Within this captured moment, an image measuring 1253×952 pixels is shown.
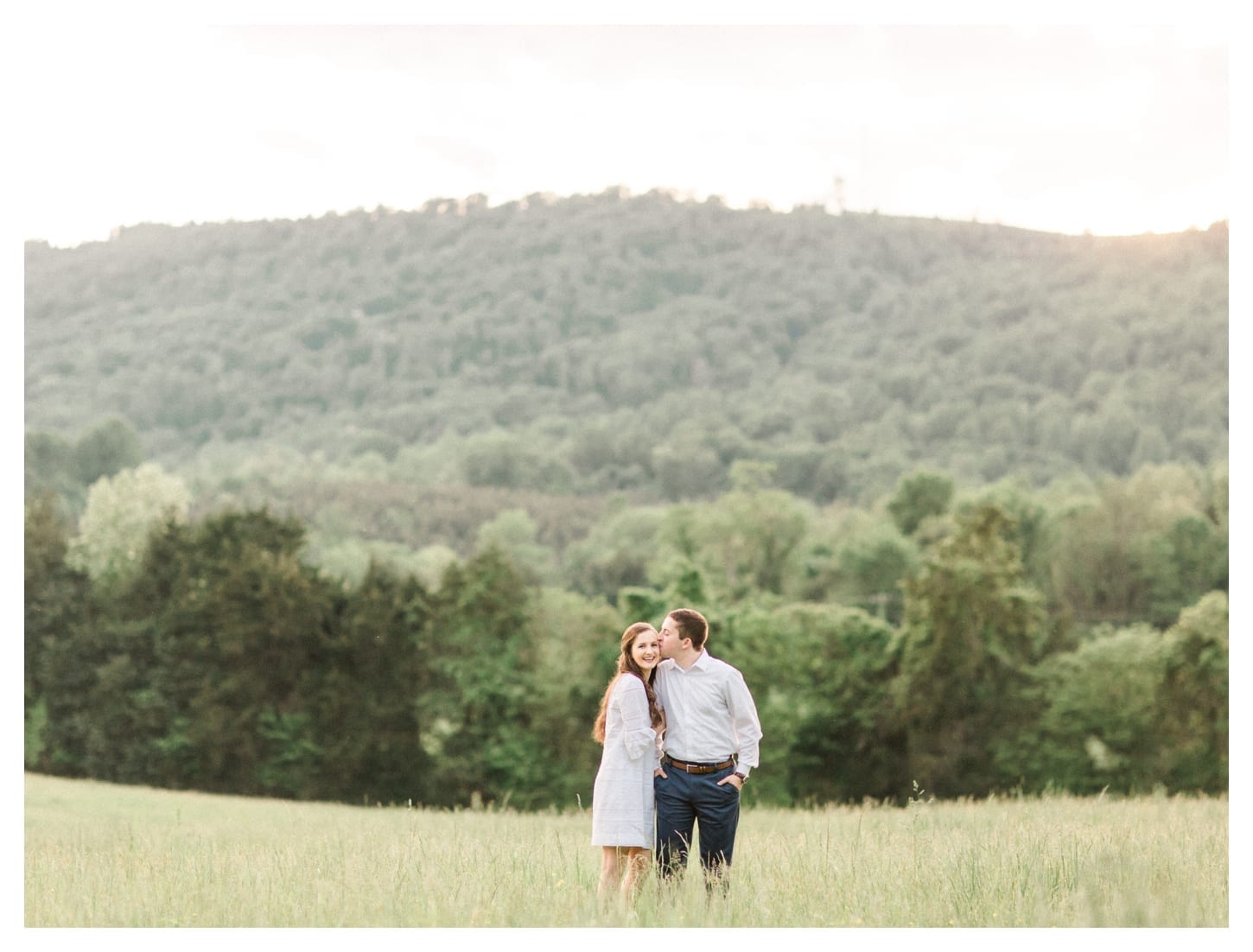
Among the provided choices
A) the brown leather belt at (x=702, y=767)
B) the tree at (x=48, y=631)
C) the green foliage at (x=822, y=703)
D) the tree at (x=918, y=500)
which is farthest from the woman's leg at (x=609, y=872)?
the tree at (x=918, y=500)

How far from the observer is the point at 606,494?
3964 inches

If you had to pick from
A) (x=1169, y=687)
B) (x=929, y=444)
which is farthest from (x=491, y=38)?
(x=929, y=444)

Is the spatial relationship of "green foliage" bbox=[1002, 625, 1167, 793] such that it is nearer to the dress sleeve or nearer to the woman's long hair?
the woman's long hair

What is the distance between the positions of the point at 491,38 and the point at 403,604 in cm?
2042

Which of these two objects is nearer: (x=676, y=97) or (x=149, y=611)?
(x=149, y=611)

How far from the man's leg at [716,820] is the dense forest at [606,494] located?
27.9m

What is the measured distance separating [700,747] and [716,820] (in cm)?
44

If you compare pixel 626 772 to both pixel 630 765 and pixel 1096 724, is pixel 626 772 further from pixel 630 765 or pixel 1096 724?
pixel 1096 724

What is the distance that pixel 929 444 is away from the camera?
324ft

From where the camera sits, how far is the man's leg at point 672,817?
7.26 metres

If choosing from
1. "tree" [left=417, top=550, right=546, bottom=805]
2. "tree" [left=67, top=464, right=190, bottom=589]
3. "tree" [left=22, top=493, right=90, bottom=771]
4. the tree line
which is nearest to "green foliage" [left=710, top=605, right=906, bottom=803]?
the tree line

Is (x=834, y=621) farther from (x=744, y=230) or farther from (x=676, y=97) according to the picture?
(x=744, y=230)

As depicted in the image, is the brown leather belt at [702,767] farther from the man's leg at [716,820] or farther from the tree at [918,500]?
the tree at [918,500]

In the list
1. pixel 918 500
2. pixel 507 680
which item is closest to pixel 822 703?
pixel 507 680
